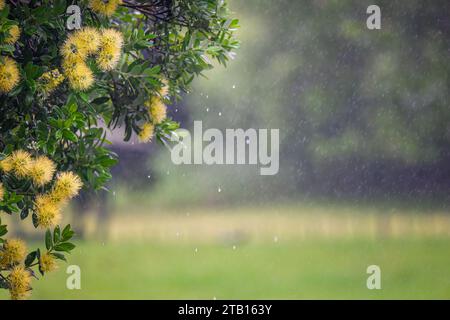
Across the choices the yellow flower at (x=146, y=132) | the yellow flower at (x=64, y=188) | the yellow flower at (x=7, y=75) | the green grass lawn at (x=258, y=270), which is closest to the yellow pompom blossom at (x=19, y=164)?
the yellow flower at (x=64, y=188)

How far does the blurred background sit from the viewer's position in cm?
1165

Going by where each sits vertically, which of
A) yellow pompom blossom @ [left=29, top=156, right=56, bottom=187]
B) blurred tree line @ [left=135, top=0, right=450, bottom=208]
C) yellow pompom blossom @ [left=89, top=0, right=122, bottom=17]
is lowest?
yellow pompom blossom @ [left=29, top=156, right=56, bottom=187]

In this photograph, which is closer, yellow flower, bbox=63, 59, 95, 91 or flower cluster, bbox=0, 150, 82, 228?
flower cluster, bbox=0, 150, 82, 228

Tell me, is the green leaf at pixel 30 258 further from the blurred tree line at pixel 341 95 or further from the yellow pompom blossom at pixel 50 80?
the blurred tree line at pixel 341 95

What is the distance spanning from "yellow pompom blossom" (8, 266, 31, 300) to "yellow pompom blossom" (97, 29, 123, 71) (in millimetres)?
745

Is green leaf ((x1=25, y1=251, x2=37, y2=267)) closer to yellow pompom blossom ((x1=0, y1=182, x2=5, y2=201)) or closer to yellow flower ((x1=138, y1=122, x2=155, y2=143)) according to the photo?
yellow pompom blossom ((x1=0, y1=182, x2=5, y2=201))

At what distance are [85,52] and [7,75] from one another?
276mm

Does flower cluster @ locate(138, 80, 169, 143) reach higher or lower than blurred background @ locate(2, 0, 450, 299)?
lower

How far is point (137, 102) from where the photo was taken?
301 centimetres

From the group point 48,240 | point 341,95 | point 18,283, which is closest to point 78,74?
point 48,240

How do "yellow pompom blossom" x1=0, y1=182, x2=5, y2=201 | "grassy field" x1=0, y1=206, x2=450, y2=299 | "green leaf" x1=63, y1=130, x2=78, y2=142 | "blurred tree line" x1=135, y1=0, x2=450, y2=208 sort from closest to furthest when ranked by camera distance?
"yellow pompom blossom" x1=0, y1=182, x2=5, y2=201 < "green leaf" x1=63, y1=130, x2=78, y2=142 < "grassy field" x1=0, y1=206, x2=450, y2=299 < "blurred tree line" x1=135, y1=0, x2=450, y2=208

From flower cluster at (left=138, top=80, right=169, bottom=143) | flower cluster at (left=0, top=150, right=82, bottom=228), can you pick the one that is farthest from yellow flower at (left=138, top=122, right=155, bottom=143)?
flower cluster at (left=0, top=150, right=82, bottom=228)
